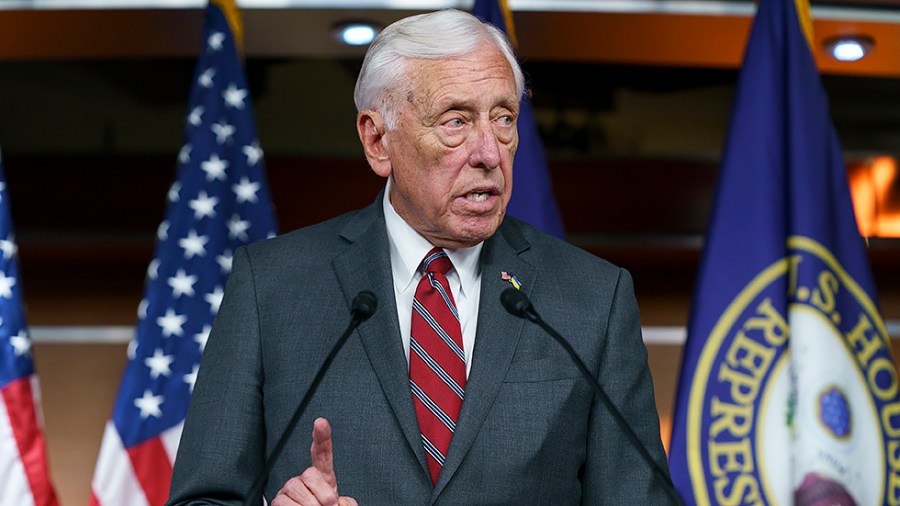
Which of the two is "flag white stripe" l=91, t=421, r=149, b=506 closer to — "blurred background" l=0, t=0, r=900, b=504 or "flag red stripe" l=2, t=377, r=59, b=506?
"flag red stripe" l=2, t=377, r=59, b=506

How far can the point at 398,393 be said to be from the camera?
1.64 meters

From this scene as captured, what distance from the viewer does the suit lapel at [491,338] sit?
5.24 feet

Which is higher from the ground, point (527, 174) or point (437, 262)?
point (527, 174)

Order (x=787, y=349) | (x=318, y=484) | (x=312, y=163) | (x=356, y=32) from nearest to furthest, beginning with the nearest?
1. (x=318, y=484)
2. (x=787, y=349)
3. (x=356, y=32)
4. (x=312, y=163)

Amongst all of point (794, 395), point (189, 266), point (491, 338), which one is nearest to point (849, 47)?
point (794, 395)

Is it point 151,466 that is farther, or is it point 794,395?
point 151,466

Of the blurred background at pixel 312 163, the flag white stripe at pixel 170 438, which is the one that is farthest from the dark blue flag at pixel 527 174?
the flag white stripe at pixel 170 438

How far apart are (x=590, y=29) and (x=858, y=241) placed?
1.24 meters

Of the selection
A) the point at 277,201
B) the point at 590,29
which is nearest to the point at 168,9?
the point at 277,201

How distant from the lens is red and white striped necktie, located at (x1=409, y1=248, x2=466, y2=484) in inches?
64.4

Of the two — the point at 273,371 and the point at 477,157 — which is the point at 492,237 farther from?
the point at 273,371

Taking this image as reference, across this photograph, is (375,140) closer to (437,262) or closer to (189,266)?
(437,262)

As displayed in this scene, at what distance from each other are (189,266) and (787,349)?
187 centimetres

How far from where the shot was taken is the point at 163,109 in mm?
4805
